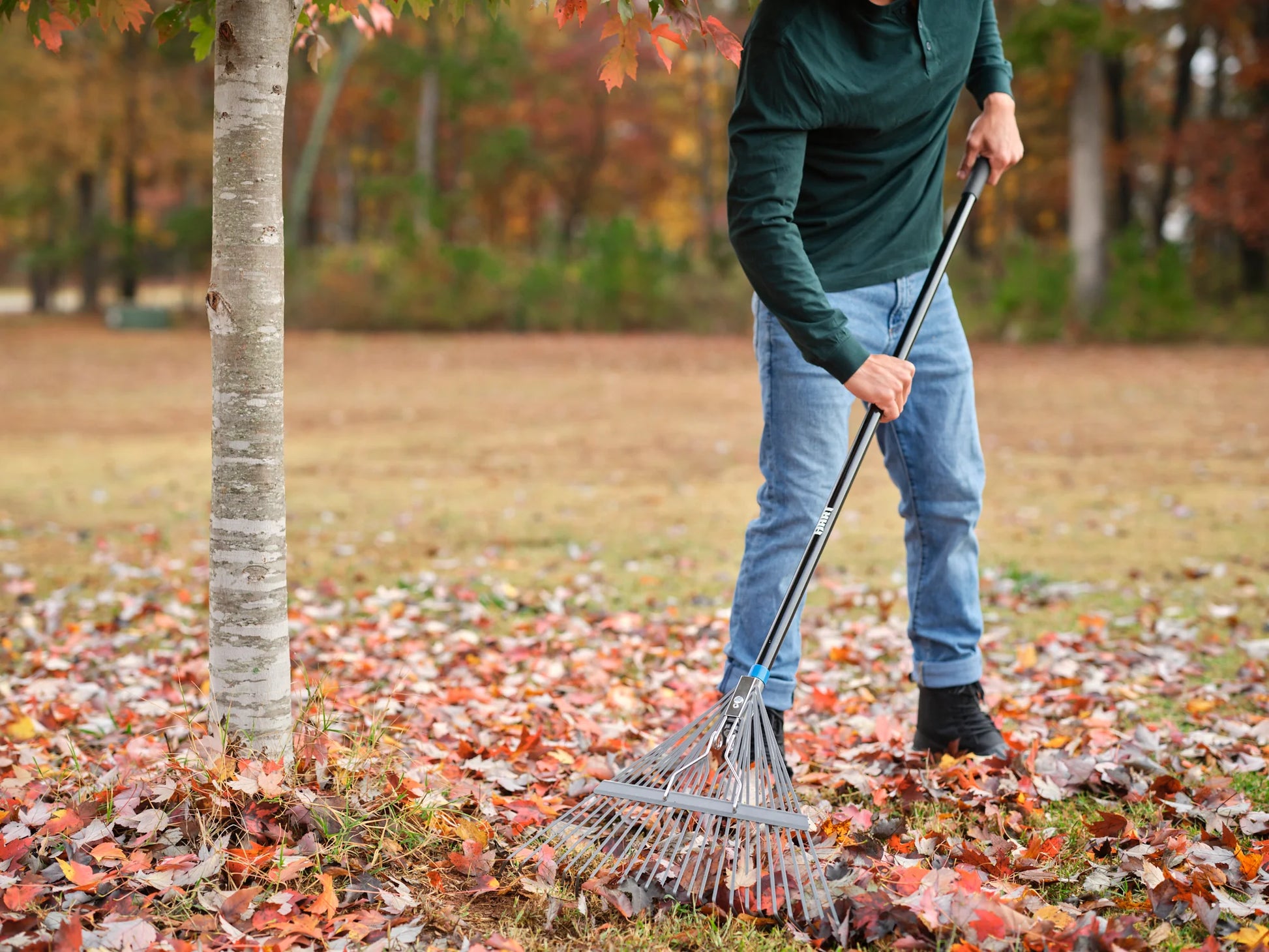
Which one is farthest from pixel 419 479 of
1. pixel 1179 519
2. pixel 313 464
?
pixel 1179 519

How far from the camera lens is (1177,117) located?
25.7 metres

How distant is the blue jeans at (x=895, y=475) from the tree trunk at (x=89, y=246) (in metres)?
33.1

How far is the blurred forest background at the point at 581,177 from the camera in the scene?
2069cm

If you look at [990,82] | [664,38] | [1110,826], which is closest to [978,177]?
[990,82]

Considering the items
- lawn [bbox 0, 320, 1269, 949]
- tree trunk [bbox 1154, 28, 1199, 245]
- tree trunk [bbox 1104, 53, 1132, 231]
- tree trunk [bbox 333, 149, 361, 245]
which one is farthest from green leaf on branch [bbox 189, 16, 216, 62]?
tree trunk [bbox 333, 149, 361, 245]

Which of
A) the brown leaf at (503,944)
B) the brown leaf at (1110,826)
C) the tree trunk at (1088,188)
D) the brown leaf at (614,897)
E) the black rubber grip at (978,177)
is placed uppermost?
the tree trunk at (1088,188)

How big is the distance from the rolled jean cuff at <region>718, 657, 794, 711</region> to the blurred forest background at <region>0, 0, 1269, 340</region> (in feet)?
39.1

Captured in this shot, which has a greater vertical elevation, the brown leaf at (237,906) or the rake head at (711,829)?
the rake head at (711,829)

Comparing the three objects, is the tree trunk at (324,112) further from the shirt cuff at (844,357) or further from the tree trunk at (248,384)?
the shirt cuff at (844,357)

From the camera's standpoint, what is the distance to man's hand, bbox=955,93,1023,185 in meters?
3.14

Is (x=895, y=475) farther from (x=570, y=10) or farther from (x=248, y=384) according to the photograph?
(x=248, y=384)

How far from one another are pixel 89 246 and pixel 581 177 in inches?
621

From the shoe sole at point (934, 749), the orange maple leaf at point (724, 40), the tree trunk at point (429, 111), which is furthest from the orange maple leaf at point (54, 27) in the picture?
the tree trunk at point (429, 111)

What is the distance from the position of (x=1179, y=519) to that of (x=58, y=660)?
5990 millimetres
